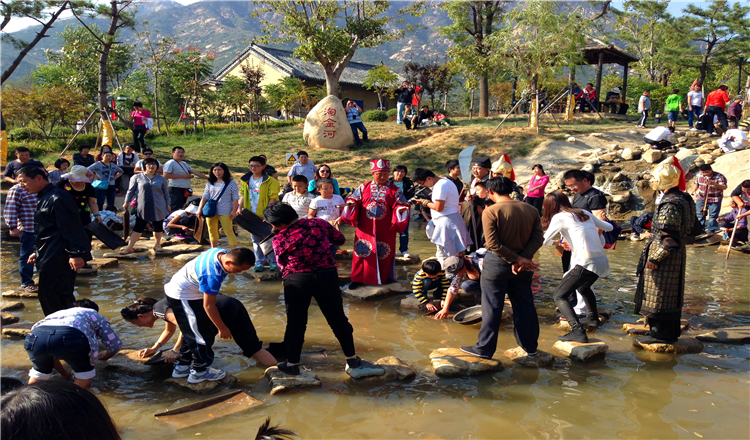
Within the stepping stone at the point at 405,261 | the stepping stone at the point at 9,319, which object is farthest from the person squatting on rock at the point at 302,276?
the stepping stone at the point at 405,261

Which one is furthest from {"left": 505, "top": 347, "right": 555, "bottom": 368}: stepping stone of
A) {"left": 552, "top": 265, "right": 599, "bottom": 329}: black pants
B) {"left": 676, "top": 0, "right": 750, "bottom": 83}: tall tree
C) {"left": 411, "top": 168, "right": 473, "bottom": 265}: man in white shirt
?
{"left": 676, "top": 0, "right": 750, "bottom": 83}: tall tree

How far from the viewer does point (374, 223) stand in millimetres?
6980

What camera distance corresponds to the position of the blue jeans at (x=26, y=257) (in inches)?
265

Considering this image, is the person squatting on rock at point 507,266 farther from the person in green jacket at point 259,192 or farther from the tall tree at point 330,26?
the tall tree at point 330,26

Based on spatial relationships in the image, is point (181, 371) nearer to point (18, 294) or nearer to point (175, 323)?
point (175, 323)

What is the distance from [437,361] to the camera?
467 cm

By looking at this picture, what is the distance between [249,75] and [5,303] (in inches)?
847

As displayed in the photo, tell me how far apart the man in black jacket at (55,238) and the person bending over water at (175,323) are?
1.06m

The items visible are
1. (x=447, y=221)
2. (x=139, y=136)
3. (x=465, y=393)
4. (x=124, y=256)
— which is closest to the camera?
(x=465, y=393)

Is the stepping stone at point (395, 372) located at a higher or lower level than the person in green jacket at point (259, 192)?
lower

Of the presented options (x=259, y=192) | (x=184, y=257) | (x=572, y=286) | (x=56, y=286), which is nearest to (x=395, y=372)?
(x=572, y=286)

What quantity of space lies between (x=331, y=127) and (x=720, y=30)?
96.8 feet

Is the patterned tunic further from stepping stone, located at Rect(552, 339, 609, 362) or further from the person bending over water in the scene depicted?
the person bending over water

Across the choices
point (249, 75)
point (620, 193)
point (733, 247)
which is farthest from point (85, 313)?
point (249, 75)
